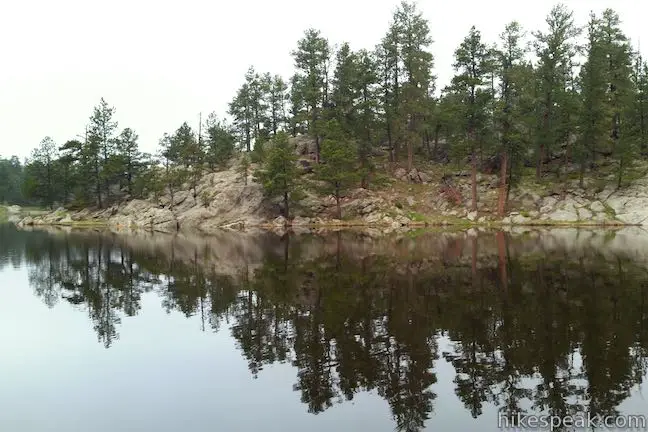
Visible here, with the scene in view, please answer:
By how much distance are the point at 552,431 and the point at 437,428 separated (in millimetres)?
2440

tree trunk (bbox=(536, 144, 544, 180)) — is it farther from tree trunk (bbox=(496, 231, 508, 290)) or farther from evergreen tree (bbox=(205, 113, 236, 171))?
evergreen tree (bbox=(205, 113, 236, 171))

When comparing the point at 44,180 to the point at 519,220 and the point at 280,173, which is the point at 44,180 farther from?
the point at 519,220

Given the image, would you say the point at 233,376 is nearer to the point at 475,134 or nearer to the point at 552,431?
the point at 552,431

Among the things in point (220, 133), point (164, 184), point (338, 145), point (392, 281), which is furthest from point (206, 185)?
point (392, 281)

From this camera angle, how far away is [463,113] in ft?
244

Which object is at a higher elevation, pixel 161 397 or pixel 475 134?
pixel 475 134

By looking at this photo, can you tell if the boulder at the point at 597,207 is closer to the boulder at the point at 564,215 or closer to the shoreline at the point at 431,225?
the boulder at the point at 564,215

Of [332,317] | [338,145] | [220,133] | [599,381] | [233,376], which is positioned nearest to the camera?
[599,381]

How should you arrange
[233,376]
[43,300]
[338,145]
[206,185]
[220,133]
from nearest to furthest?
[233,376], [43,300], [338,145], [206,185], [220,133]

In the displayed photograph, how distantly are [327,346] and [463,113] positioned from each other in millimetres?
64866

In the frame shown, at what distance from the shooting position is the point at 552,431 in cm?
1062

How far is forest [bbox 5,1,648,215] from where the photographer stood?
74.8 meters

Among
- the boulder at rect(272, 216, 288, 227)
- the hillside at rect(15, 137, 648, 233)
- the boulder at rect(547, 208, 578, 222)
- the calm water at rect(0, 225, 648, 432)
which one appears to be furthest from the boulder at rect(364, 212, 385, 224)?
the calm water at rect(0, 225, 648, 432)

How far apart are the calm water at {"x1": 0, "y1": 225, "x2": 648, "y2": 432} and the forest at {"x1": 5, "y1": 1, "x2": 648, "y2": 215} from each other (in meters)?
45.9
